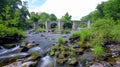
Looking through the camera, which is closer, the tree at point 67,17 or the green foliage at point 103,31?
the green foliage at point 103,31

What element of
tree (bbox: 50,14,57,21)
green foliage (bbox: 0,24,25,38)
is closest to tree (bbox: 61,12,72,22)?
tree (bbox: 50,14,57,21)

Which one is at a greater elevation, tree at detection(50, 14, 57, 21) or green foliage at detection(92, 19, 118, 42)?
tree at detection(50, 14, 57, 21)

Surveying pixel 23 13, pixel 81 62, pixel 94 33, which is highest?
pixel 23 13

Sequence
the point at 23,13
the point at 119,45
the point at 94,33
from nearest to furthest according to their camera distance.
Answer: the point at 119,45 < the point at 94,33 < the point at 23,13

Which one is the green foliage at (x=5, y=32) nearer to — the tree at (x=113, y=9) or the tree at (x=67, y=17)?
the tree at (x=113, y=9)

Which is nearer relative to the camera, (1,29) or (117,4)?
(1,29)

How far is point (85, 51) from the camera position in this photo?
22.8 meters

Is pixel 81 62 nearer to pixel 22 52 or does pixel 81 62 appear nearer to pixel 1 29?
pixel 22 52

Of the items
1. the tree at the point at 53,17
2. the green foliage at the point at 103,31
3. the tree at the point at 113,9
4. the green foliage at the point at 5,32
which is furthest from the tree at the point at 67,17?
the green foliage at the point at 103,31

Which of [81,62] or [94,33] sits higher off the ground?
[94,33]

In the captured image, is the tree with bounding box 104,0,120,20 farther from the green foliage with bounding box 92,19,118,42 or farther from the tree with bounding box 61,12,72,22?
the tree with bounding box 61,12,72,22

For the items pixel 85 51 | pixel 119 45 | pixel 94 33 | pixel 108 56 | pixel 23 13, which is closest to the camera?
pixel 108 56

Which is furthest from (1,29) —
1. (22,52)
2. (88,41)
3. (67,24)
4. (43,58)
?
(67,24)

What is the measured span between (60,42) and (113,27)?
7958mm
